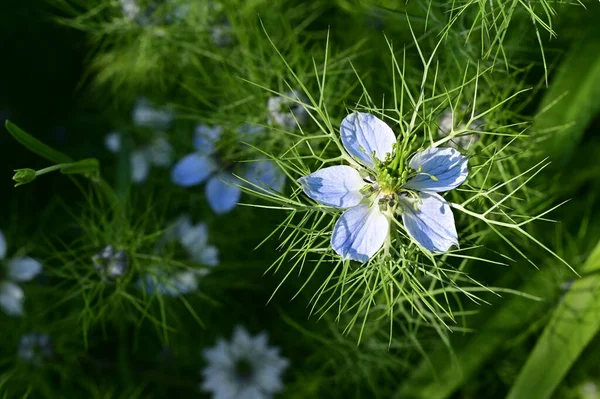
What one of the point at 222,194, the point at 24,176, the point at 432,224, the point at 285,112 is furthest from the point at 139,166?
Result: the point at 432,224

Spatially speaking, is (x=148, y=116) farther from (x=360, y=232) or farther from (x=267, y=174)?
(x=360, y=232)

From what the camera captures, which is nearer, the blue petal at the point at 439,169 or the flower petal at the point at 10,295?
the blue petal at the point at 439,169

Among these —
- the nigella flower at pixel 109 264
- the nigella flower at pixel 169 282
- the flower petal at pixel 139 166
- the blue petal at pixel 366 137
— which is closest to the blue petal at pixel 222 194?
the nigella flower at pixel 169 282

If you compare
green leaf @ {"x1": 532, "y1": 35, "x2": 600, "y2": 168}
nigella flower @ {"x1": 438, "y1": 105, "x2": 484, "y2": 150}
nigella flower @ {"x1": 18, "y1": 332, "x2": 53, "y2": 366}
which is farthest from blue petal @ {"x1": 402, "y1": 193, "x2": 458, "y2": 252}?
nigella flower @ {"x1": 18, "y1": 332, "x2": 53, "y2": 366}

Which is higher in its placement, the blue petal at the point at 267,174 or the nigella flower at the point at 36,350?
the blue petal at the point at 267,174

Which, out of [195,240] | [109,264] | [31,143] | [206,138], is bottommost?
[195,240]

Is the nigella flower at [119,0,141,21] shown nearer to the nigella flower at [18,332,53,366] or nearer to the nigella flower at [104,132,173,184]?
the nigella flower at [104,132,173,184]

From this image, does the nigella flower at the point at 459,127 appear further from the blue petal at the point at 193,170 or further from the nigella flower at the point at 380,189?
the blue petal at the point at 193,170
